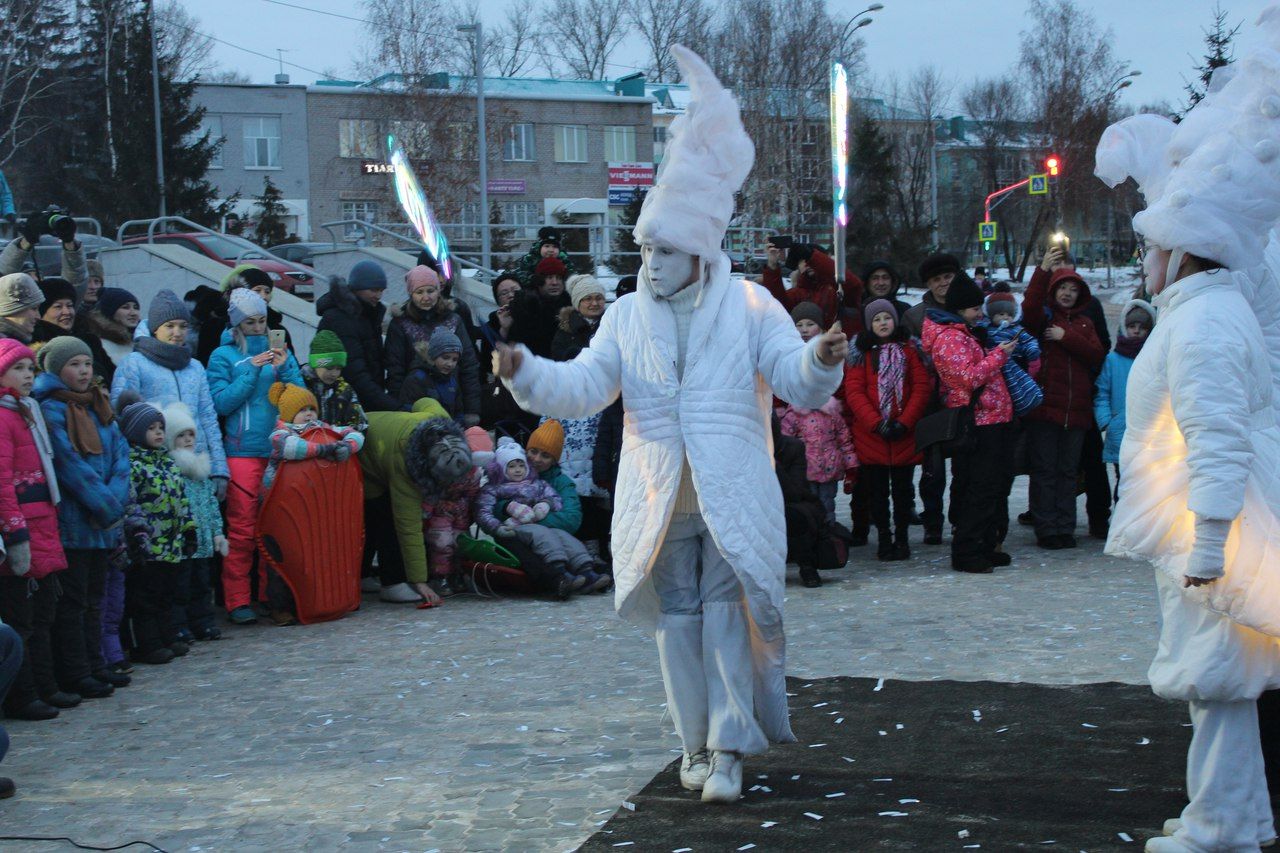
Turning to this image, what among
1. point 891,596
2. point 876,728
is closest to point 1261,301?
point 876,728

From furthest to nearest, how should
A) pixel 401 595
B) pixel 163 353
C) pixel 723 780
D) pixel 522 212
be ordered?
pixel 522 212 → pixel 401 595 → pixel 163 353 → pixel 723 780

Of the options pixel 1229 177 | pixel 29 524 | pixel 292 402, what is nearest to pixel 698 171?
pixel 1229 177

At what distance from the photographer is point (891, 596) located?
9.05 m

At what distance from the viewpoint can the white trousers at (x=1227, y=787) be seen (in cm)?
425

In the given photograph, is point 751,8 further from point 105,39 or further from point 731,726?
point 731,726

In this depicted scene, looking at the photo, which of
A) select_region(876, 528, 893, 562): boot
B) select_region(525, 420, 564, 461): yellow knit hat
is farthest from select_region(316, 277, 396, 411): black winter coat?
select_region(876, 528, 893, 562): boot

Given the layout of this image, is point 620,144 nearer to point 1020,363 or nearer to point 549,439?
point 1020,363

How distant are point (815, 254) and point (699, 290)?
583 centimetres

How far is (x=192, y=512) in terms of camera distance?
804cm

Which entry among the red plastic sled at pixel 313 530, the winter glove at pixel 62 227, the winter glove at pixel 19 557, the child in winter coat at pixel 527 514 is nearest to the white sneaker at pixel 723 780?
the winter glove at pixel 19 557

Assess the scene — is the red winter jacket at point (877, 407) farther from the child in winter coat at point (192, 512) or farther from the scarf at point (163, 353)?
the scarf at point (163, 353)

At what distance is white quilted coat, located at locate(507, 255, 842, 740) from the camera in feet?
17.1

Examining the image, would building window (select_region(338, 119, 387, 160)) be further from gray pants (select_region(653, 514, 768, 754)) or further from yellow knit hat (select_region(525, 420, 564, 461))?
gray pants (select_region(653, 514, 768, 754))

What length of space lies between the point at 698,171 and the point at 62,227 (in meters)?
6.20
